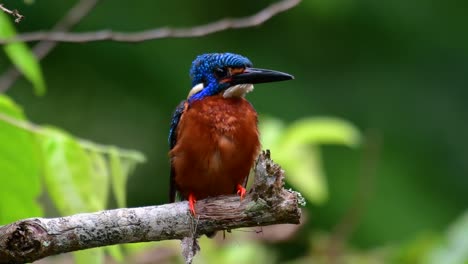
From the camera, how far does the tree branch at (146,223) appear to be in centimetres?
304

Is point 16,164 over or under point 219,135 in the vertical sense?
under

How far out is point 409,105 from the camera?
9.53 metres

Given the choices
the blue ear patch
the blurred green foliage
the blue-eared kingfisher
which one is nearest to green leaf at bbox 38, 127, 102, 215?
the blurred green foliage

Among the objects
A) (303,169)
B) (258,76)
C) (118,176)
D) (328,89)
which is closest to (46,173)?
(118,176)

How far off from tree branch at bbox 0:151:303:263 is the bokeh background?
464cm

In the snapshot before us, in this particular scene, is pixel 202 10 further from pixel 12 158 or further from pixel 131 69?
pixel 12 158

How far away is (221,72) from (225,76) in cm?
3

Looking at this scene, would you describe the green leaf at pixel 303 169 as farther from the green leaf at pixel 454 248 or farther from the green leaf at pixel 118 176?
the green leaf at pixel 118 176

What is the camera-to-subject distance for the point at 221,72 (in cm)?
443

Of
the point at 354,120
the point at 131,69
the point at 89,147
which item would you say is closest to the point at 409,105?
the point at 354,120

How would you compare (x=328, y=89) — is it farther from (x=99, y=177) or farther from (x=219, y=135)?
(x=99, y=177)

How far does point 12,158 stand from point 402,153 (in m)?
6.02

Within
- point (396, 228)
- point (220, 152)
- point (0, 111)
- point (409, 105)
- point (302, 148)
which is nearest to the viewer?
point (0, 111)

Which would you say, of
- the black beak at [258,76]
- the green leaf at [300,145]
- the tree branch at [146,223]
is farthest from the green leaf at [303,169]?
the tree branch at [146,223]
